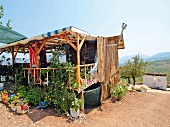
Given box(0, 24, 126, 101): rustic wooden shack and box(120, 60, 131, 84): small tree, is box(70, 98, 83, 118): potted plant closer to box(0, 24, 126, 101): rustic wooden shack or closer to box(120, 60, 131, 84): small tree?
box(0, 24, 126, 101): rustic wooden shack

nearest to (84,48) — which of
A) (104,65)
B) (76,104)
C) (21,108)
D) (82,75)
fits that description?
(104,65)

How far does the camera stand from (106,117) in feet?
23.7

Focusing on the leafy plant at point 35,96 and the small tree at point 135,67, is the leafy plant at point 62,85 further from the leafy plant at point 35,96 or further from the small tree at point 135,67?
the small tree at point 135,67

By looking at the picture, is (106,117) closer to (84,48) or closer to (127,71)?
(84,48)

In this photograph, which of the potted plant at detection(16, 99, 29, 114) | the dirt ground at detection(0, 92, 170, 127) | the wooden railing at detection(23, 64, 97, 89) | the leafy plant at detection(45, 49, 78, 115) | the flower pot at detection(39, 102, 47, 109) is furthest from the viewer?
the wooden railing at detection(23, 64, 97, 89)

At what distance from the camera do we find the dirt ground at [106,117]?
576 centimetres

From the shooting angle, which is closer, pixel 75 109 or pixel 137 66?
pixel 75 109

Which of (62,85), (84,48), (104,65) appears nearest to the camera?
(62,85)

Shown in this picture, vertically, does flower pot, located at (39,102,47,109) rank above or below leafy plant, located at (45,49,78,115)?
below

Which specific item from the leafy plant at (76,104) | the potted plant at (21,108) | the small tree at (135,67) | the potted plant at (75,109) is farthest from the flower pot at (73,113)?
the small tree at (135,67)

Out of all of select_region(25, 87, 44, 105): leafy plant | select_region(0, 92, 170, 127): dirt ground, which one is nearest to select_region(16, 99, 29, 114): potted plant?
select_region(0, 92, 170, 127): dirt ground

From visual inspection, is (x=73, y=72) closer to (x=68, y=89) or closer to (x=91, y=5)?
(x=68, y=89)

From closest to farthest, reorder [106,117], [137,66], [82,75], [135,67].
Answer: [106,117] < [82,75] < [137,66] < [135,67]

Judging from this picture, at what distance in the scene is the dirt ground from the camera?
227 inches
